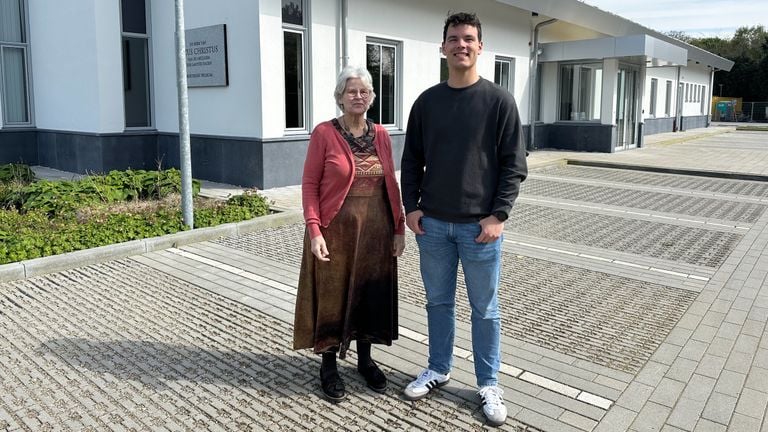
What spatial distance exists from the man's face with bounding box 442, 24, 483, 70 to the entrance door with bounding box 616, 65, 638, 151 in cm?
1789

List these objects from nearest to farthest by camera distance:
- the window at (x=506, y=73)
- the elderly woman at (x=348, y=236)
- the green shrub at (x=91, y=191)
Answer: the elderly woman at (x=348, y=236), the green shrub at (x=91, y=191), the window at (x=506, y=73)

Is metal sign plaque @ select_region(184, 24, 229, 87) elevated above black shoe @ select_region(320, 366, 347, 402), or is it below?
above

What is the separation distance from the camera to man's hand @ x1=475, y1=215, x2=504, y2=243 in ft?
10.5

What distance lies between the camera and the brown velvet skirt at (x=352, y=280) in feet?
11.5

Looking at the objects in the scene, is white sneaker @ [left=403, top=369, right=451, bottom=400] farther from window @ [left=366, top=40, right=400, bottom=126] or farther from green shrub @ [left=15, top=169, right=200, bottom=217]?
window @ [left=366, top=40, right=400, bottom=126]

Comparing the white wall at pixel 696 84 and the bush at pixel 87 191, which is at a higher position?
the white wall at pixel 696 84

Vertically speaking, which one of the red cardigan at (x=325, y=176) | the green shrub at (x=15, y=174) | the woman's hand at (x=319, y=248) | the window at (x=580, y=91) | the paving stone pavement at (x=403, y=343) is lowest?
the paving stone pavement at (x=403, y=343)

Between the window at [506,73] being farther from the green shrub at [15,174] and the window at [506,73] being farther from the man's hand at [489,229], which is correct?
the man's hand at [489,229]

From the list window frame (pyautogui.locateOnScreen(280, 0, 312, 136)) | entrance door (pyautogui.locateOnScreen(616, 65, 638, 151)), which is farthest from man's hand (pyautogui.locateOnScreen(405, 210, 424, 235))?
entrance door (pyautogui.locateOnScreen(616, 65, 638, 151))

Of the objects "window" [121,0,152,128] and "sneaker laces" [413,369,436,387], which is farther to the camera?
"window" [121,0,152,128]

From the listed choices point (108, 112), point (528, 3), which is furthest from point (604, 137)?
point (108, 112)

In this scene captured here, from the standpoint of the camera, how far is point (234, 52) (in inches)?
431

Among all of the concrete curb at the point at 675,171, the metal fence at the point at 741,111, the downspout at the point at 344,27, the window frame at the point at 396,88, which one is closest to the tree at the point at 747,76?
the metal fence at the point at 741,111

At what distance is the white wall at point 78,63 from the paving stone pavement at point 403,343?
6.28 metres
